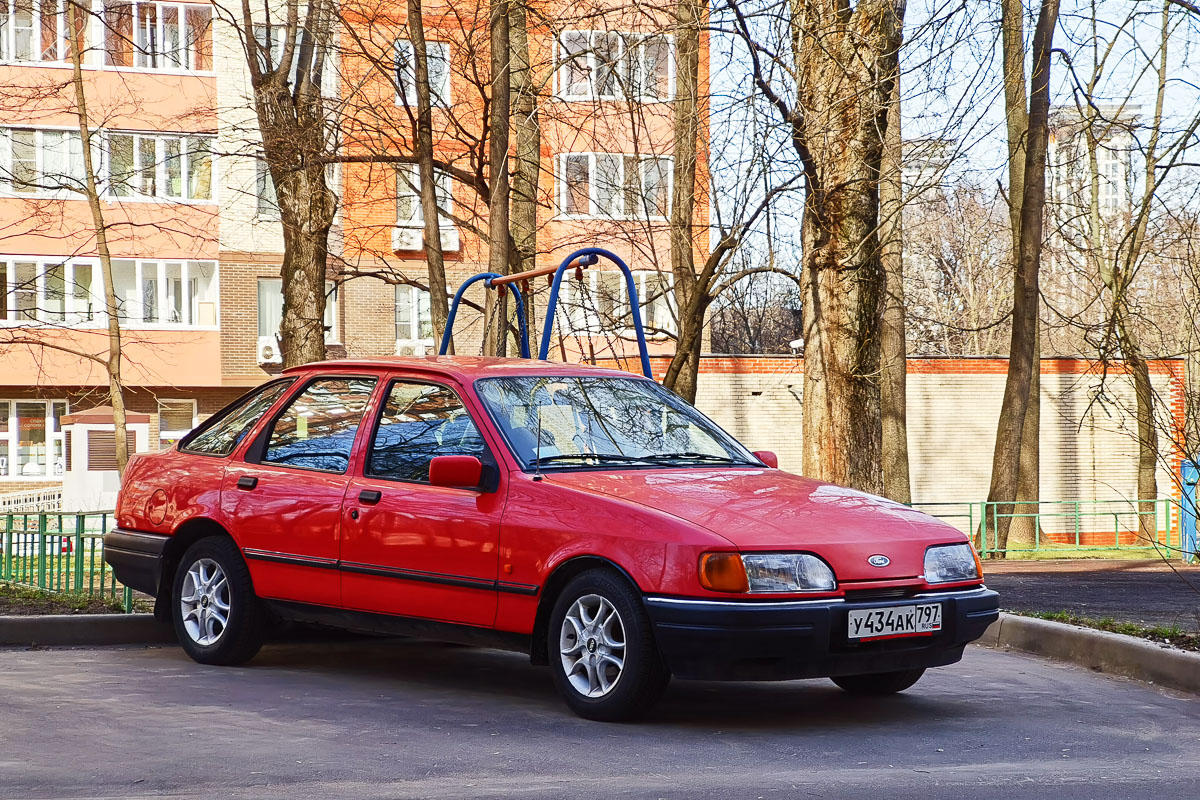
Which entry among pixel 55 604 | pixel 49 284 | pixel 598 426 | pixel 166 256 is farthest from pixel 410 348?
pixel 598 426

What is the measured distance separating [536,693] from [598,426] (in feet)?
4.55

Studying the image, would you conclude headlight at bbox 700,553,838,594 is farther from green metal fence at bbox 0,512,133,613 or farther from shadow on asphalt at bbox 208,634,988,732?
green metal fence at bbox 0,512,133,613

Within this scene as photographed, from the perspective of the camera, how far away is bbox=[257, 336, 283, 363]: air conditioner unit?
40500 mm

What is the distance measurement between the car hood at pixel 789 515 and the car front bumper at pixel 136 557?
2962 mm

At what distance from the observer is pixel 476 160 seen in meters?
20.2

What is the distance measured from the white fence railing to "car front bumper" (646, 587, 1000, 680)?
26678mm

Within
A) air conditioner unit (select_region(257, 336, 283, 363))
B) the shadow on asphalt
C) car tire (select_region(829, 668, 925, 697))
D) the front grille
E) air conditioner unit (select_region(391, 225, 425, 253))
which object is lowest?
the shadow on asphalt

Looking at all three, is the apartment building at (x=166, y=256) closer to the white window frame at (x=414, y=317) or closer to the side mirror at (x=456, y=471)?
the white window frame at (x=414, y=317)

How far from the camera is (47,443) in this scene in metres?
41.2

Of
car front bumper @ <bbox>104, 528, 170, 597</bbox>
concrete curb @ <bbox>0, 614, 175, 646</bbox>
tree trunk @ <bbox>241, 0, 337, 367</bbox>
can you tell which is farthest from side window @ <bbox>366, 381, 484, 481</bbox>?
tree trunk @ <bbox>241, 0, 337, 367</bbox>

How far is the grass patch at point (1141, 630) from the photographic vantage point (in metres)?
8.88

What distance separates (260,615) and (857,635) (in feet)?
11.7

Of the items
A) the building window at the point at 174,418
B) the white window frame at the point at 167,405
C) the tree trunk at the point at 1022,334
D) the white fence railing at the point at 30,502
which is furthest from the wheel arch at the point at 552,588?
the building window at the point at 174,418

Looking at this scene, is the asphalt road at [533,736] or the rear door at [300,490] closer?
the asphalt road at [533,736]
